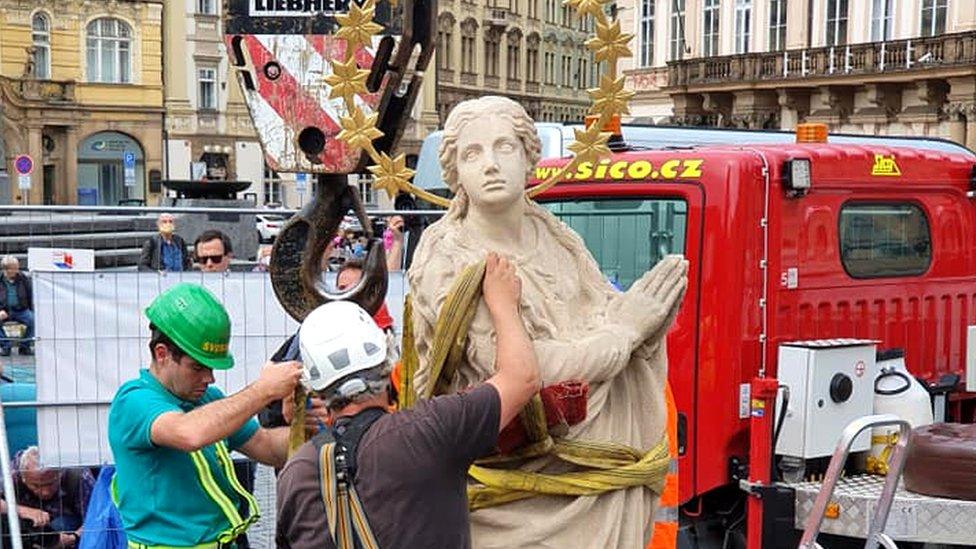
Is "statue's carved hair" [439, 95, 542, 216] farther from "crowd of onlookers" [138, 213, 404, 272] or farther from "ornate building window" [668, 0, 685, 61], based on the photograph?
"ornate building window" [668, 0, 685, 61]

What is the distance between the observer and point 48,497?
5.52 metres

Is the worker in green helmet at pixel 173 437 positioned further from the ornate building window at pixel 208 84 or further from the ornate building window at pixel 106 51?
the ornate building window at pixel 208 84

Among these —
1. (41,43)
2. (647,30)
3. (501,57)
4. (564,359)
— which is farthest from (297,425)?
(501,57)

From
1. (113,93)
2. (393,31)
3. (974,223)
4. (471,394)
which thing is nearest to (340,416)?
(471,394)

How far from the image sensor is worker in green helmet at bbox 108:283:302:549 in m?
3.29

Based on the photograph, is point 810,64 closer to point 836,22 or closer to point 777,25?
point 836,22

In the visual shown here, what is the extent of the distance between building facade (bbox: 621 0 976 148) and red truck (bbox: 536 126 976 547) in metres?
21.6

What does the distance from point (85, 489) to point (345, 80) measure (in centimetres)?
321

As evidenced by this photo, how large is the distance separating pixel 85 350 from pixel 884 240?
3913mm

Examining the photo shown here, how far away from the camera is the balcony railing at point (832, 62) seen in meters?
26.5

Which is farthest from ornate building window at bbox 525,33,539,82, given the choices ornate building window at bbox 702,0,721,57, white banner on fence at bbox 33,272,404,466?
white banner on fence at bbox 33,272,404,466

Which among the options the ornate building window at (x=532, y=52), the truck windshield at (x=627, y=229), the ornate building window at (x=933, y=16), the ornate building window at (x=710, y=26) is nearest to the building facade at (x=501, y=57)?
the ornate building window at (x=532, y=52)

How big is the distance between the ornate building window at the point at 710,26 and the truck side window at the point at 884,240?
1065 inches

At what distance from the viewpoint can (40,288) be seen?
543 cm
